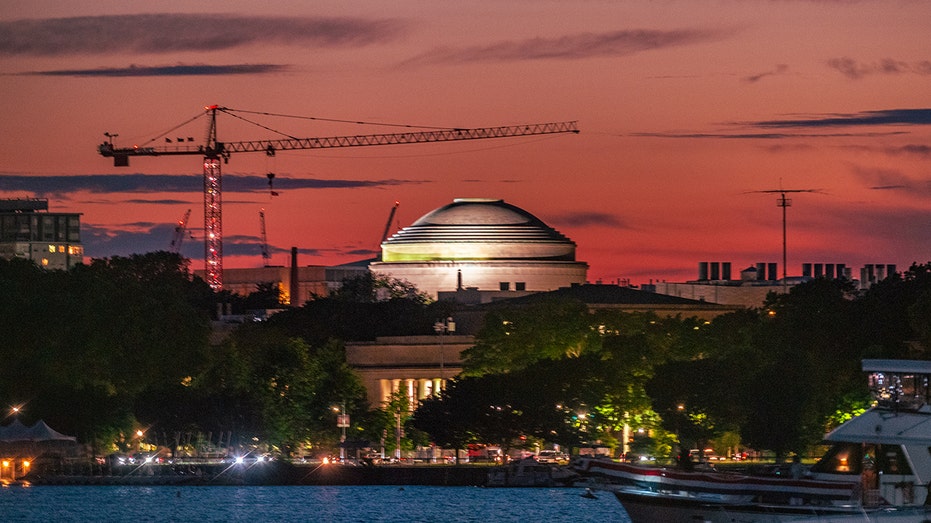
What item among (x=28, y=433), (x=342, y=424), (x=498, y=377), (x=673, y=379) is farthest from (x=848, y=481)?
(x=342, y=424)

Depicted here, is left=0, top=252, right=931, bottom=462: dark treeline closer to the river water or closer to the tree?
the tree

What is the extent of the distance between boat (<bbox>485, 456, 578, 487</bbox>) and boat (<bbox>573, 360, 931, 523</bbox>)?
1928 inches

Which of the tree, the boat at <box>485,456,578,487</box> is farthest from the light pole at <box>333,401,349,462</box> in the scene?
the boat at <box>485,456,578,487</box>

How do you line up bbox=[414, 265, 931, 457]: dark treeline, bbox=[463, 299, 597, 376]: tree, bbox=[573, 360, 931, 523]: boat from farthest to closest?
1. bbox=[463, 299, 597, 376]: tree
2. bbox=[414, 265, 931, 457]: dark treeline
3. bbox=[573, 360, 931, 523]: boat

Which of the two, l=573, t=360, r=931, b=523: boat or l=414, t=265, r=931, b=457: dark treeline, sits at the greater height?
l=414, t=265, r=931, b=457: dark treeline

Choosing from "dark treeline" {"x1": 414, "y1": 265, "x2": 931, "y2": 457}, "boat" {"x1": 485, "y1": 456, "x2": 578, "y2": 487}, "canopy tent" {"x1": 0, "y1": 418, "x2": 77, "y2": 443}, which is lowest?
"boat" {"x1": 485, "y1": 456, "x2": 578, "y2": 487}

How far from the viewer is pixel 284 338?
186750 mm

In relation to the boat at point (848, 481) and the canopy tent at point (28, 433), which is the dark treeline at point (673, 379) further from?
the boat at point (848, 481)

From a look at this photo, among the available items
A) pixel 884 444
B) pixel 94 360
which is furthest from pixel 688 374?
pixel 884 444

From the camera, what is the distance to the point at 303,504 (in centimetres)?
12688

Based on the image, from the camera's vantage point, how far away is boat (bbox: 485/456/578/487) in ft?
457

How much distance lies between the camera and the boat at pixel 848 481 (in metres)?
84.9

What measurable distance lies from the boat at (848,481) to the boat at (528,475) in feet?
161

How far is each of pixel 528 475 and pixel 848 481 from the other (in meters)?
54.2
